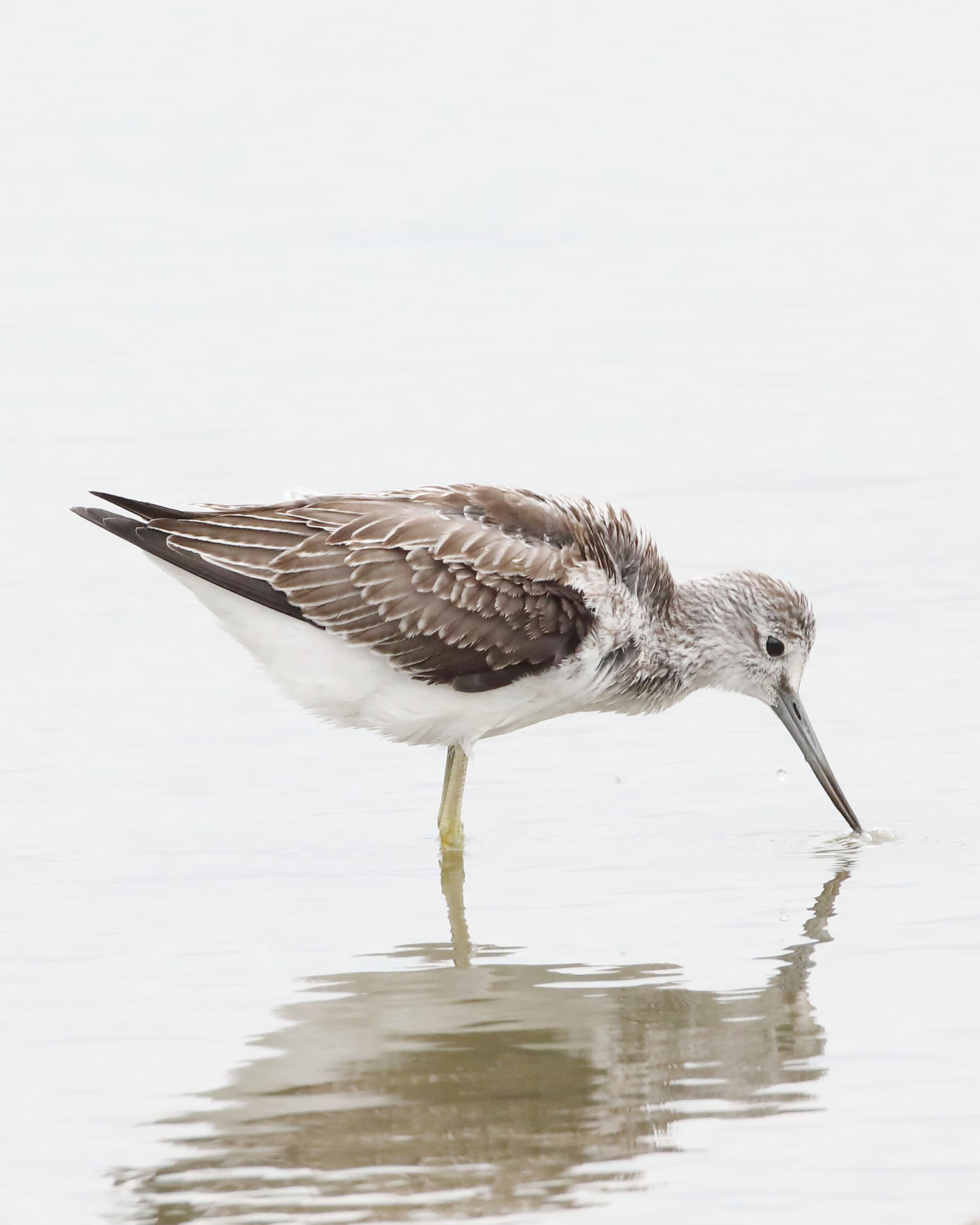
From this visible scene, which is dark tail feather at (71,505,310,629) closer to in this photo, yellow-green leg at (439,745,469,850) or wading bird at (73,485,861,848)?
wading bird at (73,485,861,848)

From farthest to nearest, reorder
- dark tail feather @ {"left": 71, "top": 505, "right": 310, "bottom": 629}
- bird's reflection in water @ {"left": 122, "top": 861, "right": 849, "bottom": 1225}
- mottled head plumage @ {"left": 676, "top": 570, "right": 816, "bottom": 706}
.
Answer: mottled head plumage @ {"left": 676, "top": 570, "right": 816, "bottom": 706}, dark tail feather @ {"left": 71, "top": 505, "right": 310, "bottom": 629}, bird's reflection in water @ {"left": 122, "top": 861, "right": 849, "bottom": 1225}

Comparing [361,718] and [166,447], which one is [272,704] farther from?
[166,447]

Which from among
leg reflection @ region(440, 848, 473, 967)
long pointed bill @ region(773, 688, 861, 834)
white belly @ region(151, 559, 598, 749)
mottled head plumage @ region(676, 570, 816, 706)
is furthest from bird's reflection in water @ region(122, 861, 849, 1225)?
mottled head plumage @ region(676, 570, 816, 706)

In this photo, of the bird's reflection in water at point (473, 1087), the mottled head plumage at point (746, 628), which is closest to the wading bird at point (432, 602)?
the mottled head plumage at point (746, 628)

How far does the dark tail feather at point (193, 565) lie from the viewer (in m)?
11.0

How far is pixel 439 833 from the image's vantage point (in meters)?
11.0

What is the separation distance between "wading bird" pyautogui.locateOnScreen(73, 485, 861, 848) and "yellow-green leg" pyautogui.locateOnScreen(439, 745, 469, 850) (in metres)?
0.01

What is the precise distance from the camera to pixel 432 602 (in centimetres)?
1092

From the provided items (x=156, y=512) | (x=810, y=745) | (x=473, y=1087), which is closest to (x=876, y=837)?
(x=810, y=745)

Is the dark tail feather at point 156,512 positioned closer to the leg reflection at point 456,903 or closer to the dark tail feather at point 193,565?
the dark tail feather at point 193,565

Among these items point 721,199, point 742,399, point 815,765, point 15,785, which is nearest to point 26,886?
point 15,785

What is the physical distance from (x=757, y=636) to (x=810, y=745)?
651mm

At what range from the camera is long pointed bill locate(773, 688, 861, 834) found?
11.1 meters

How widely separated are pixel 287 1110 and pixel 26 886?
285 centimetres
